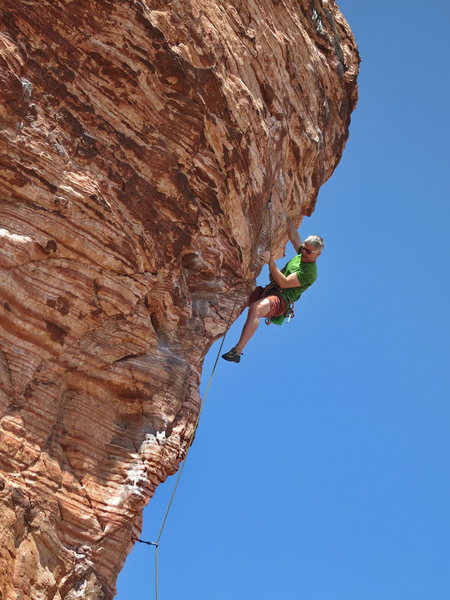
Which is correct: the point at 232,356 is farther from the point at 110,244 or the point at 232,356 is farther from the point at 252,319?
the point at 110,244

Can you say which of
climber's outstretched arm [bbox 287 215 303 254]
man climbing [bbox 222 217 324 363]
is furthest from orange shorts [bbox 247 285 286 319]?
climber's outstretched arm [bbox 287 215 303 254]

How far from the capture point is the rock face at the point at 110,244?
860cm

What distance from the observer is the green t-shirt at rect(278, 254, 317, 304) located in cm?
1267

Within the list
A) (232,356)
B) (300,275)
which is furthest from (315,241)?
(232,356)

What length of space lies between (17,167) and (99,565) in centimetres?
506

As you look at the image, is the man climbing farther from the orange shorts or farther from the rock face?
the rock face

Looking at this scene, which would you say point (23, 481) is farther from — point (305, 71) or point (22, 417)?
point (305, 71)

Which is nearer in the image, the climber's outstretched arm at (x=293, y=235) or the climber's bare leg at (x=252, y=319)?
the climber's bare leg at (x=252, y=319)

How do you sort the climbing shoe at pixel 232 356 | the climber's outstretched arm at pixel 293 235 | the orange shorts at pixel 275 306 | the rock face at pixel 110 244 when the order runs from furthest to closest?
1. the climber's outstretched arm at pixel 293 235
2. the orange shorts at pixel 275 306
3. the climbing shoe at pixel 232 356
4. the rock face at pixel 110 244

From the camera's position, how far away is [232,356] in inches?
467

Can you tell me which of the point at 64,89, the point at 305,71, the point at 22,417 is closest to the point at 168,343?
the point at 22,417

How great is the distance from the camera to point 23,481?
8180 millimetres

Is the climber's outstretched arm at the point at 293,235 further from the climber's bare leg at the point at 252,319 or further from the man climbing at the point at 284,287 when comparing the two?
the climber's bare leg at the point at 252,319

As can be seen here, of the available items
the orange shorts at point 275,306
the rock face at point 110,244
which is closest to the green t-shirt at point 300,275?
the orange shorts at point 275,306
